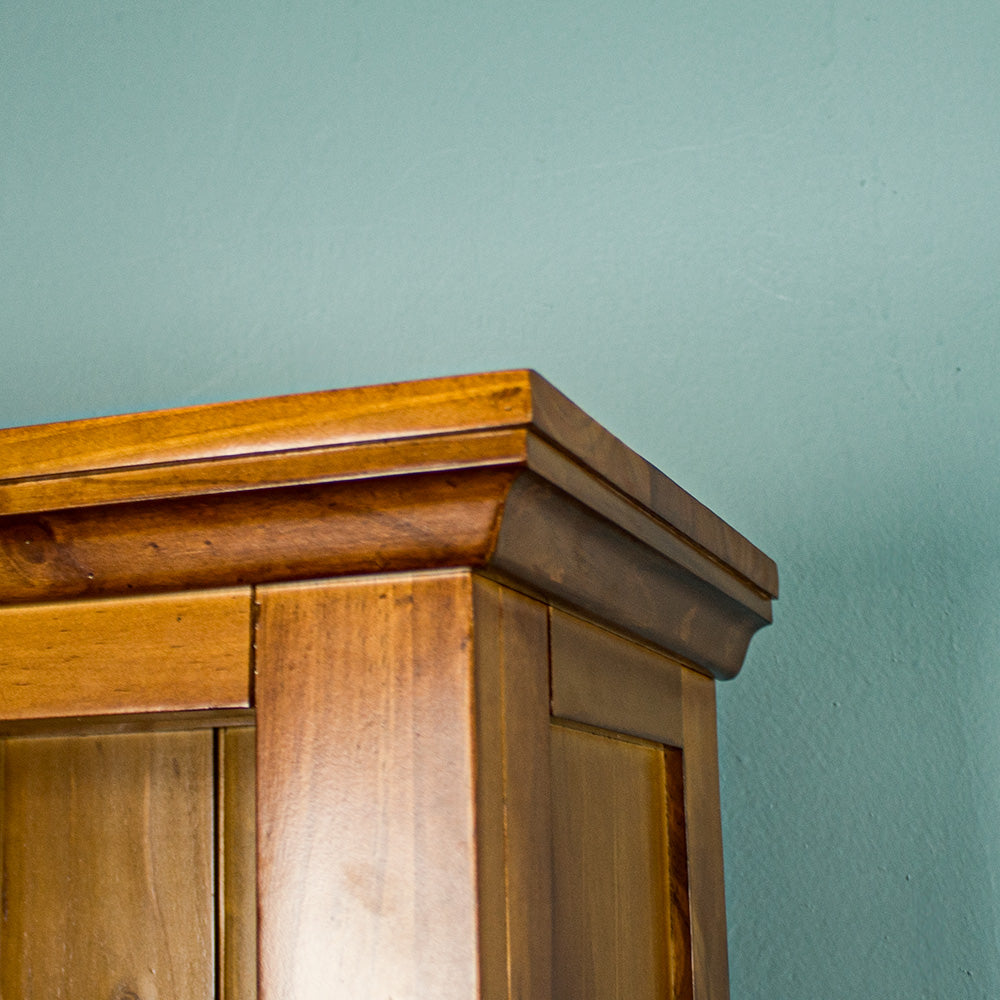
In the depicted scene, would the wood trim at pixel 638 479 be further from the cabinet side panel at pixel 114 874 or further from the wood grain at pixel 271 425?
the cabinet side panel at pixel 114 874

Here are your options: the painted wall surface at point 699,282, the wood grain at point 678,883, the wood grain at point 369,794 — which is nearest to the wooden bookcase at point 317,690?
the wood grain at point 369,794

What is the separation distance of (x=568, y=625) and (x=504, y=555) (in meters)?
0.12

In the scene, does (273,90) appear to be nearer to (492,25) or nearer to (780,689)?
(492,25)

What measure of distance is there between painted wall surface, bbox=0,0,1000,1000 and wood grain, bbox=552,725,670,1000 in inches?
11.3

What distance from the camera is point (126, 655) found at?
561mm

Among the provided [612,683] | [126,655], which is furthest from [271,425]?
[612,683]

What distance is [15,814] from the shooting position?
68 centimetres

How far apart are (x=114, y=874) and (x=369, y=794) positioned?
24 cm

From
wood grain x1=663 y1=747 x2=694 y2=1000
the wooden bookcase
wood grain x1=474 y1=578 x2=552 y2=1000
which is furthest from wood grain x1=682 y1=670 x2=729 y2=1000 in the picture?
wood grain x1=474 y1=578 x2=552 y2=1000

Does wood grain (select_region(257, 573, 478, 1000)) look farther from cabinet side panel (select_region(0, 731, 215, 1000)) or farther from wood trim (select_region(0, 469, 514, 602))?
cabinet side panel (select_region(0, 731, 215, 1000))

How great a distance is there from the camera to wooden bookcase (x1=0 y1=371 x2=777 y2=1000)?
0.50 metres

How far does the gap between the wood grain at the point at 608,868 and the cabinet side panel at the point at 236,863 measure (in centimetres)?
17

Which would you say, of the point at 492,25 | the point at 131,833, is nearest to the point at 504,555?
the point at 131,833

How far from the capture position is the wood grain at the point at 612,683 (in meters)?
0.62
